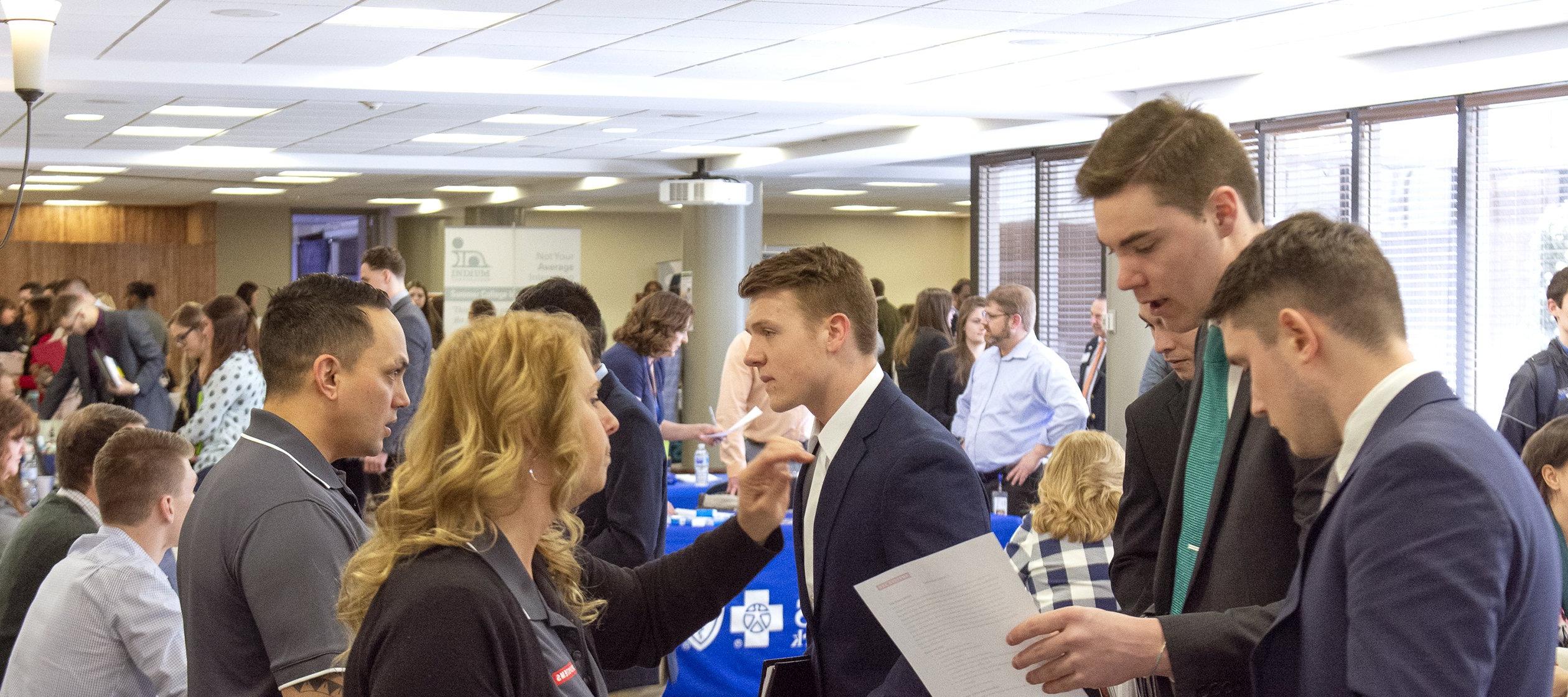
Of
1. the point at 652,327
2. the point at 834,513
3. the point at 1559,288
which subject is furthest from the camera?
the point at 1559,288

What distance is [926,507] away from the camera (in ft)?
7.49

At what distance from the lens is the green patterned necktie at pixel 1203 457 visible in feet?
6.23

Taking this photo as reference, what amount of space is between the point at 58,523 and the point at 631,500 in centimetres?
140

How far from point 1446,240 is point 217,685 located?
24.7ft

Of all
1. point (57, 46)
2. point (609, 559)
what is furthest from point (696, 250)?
point (609, 559)

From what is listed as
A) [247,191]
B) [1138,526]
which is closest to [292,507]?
[1138,526]

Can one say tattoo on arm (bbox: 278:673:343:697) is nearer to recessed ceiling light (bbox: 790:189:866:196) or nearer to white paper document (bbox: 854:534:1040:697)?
white paper document (bbox: 854:534:1040:697)

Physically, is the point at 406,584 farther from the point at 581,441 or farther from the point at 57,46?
the point at 57,46

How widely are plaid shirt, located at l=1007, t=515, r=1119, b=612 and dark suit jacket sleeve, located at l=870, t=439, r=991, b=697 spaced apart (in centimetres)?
161

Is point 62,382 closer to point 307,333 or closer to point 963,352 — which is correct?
point 963,352

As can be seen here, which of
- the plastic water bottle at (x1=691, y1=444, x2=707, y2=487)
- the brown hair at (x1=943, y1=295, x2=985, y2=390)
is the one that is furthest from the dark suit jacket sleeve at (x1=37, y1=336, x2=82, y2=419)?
the brown hair at (x1=943, y1=295, x2=985, y2=390)

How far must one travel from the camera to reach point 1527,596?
1409 millimetres

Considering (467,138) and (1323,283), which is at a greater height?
(467,138)

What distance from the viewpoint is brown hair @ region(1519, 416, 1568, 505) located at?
339 centimetres
